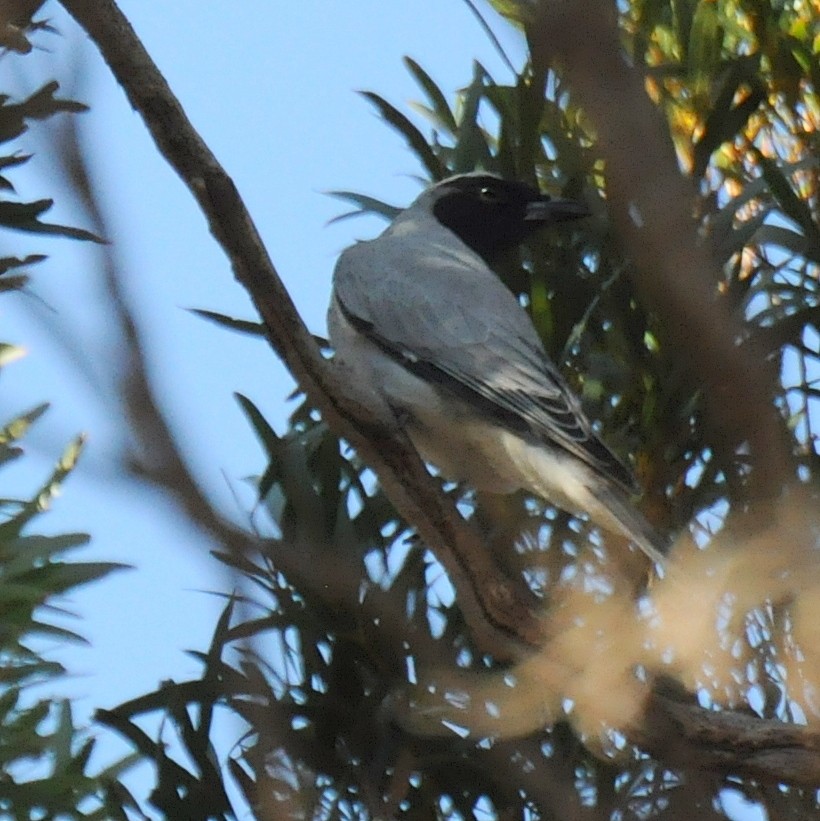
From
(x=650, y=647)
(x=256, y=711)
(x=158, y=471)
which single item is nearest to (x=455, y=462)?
(x=650, y=647)

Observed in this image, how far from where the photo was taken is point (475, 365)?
287 centimetres

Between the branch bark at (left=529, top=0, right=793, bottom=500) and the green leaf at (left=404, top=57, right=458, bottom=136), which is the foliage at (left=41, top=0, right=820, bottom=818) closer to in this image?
the green leaf at (left=404, top=57, right=458, bottom=136)

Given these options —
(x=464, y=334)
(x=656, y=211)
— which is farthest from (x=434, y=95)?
(x=656, y=211)

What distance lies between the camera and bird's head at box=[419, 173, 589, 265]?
3047mm

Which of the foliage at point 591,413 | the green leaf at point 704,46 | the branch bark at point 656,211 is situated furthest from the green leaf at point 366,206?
the branch bark at point 656,211

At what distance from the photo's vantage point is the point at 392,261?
10.9ft

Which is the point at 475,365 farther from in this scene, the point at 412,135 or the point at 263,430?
the point at 263,430

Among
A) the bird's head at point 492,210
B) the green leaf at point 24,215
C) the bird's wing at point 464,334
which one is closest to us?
the green leaf at point 24,215

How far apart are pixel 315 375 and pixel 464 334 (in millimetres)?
1074

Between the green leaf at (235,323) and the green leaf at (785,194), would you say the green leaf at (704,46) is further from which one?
the green leaf at (235,323)

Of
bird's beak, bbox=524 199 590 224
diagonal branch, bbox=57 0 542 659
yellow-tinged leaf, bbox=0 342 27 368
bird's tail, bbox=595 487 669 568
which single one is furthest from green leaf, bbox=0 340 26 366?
bird's beak, bbox=524 199 590 224

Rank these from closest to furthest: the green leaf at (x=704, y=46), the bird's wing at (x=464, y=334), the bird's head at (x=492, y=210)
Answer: the bird's wing at (x=464, y=334) < the green leaf at (x=704, y=46) < the bird's head at (x=492, y=210)

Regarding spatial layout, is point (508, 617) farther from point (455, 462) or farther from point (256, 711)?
point (256, 711)

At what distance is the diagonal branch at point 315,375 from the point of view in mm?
1495
